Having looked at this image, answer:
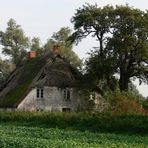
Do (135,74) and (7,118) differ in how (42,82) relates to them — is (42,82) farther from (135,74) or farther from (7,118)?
(7,118)

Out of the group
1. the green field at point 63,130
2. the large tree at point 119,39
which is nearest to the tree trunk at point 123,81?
the large tree at point 119,39

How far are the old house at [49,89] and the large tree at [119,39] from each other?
471 cm

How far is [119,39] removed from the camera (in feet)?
218

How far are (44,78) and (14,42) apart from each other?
30.1 m

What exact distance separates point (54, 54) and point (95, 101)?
819cm

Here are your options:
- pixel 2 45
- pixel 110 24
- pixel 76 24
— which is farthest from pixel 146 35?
pixel 2 45

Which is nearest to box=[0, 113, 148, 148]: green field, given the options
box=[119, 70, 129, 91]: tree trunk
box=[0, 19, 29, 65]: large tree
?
box=[119, 70, 129, 91]: tree trunk

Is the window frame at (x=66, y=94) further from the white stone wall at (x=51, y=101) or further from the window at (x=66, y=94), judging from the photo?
the white stone wall at (x=51, y=101)

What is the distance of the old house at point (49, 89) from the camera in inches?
2721

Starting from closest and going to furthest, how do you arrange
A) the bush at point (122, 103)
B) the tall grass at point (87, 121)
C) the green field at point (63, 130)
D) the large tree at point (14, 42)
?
the green field at point (63, 130) → the tall grass at point (87, 121) → the bush at point (122, 103) → the large tree at point (14, 42)

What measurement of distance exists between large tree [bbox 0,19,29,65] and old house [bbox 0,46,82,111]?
25.7 m

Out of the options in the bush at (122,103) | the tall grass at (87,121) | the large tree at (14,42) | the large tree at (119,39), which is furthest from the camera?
the large tree at (14,42)

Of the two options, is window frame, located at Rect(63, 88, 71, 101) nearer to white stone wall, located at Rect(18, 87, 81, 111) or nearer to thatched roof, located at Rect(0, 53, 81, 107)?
white stone wall, located at Rect(18, 87, 81, 111)

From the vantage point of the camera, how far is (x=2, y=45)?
98.3m
